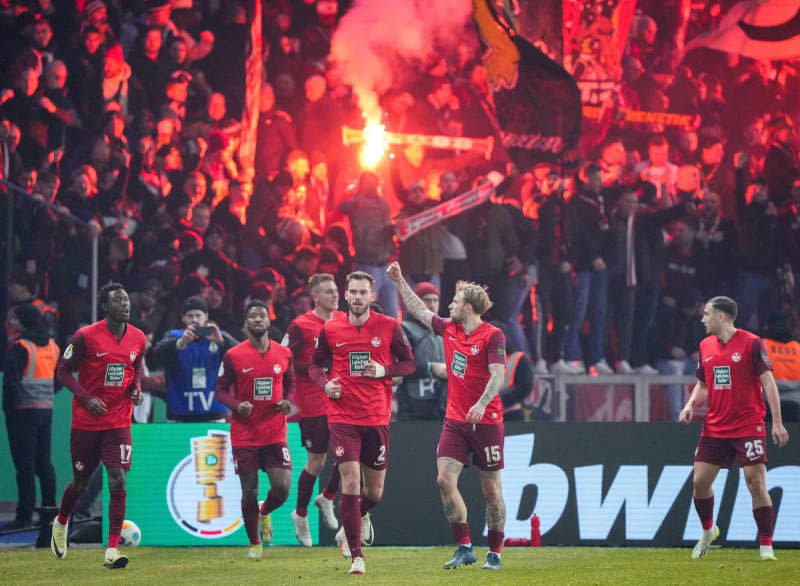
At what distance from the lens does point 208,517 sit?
1177cm

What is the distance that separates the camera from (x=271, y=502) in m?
10.6

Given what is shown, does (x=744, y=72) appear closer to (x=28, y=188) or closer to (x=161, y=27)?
(x=161, y=27)

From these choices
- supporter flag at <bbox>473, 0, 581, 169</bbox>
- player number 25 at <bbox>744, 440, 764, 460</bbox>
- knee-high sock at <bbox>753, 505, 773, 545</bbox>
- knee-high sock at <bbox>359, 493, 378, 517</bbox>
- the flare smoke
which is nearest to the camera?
player number 25 at <bbox>744, 440, 764, 460</bbox>

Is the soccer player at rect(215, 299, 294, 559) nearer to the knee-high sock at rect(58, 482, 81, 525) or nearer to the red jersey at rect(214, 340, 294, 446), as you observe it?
the red jersey at rect(214, 340, 294, 446)

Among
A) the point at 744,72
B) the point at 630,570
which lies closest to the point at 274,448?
the point at 630,570

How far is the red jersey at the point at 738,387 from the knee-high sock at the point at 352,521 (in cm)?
315

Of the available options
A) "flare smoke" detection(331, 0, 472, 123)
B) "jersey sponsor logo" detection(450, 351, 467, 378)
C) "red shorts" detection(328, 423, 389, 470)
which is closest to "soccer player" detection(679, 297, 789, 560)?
"jersey sponsor logo" detection(450, 351, 467, 378)

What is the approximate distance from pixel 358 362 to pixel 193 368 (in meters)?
3.35

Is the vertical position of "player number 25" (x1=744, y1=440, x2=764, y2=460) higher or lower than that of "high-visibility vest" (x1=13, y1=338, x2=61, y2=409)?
lower

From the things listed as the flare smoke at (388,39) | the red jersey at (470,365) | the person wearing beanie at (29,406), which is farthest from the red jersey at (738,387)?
the flare smoke at (388,39)

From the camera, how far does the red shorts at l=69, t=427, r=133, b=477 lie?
982cm

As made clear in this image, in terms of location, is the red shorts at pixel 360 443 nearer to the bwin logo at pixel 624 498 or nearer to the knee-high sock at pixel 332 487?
the knee-high sock at pixel 332 487

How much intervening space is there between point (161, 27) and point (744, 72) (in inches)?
394

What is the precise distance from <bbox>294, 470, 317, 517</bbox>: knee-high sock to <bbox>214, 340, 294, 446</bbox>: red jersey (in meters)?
0.94
